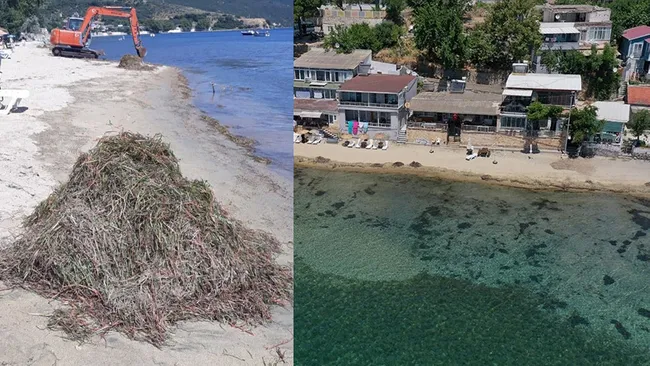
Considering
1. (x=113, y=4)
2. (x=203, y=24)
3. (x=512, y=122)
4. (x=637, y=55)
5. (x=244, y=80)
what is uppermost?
(x=113, y=4)

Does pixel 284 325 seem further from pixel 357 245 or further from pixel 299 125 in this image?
pixel 299 125

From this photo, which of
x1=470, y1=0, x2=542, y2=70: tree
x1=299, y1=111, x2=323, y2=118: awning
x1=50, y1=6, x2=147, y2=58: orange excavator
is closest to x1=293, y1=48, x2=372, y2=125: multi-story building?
x1=299, y1=111, x2=323, y2=118: awning

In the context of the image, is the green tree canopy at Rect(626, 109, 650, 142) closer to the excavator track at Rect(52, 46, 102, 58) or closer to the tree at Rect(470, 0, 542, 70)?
the tree at Rect(470, 0, 542, 70)

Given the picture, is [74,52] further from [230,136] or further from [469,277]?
[469,277]

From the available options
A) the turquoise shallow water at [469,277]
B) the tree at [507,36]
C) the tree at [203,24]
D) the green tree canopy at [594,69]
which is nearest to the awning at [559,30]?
the tree at [507,36]

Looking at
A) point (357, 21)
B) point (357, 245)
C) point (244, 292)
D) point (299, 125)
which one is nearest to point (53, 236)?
point (244, 292)

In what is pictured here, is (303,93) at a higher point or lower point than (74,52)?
lower

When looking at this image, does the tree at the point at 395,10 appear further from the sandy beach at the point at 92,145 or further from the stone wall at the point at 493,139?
the stone wall at the point at 493,139

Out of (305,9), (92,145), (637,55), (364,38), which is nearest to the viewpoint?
(92,145)

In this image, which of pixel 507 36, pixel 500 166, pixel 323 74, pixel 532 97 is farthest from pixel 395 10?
pixel 500 166
